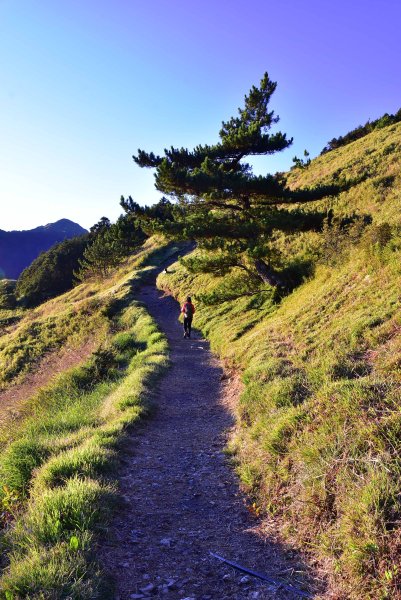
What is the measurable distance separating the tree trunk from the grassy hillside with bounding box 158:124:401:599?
1.56 metres

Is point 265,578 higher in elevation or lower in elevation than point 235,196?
lower

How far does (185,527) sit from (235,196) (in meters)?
12.7

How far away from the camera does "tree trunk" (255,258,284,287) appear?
16.2m

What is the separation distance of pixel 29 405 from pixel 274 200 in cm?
1139

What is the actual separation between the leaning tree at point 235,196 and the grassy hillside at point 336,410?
2.12 m

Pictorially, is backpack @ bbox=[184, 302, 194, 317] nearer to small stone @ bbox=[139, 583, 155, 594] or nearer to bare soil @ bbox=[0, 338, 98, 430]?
bare soil @ bbox=[0, 338, 98, 430]

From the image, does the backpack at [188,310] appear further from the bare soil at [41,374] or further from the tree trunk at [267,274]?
the bare soil at [41,374]

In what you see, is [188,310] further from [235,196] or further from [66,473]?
[66,473]

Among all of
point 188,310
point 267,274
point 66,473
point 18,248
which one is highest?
point 18,248

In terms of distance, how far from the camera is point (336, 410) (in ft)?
15.5

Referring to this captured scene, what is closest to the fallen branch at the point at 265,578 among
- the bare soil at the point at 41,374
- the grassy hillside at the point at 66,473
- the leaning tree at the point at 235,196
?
the grassy hillside at the point at 66,473

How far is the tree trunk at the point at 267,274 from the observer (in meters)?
16.2

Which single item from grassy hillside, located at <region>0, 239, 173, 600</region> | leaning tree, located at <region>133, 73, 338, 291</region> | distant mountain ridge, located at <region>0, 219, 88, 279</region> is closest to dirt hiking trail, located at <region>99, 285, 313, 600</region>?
grassy hillside, located at <region>0, 239, 173, 600</region>

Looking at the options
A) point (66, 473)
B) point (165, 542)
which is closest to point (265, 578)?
point (165, 542)
